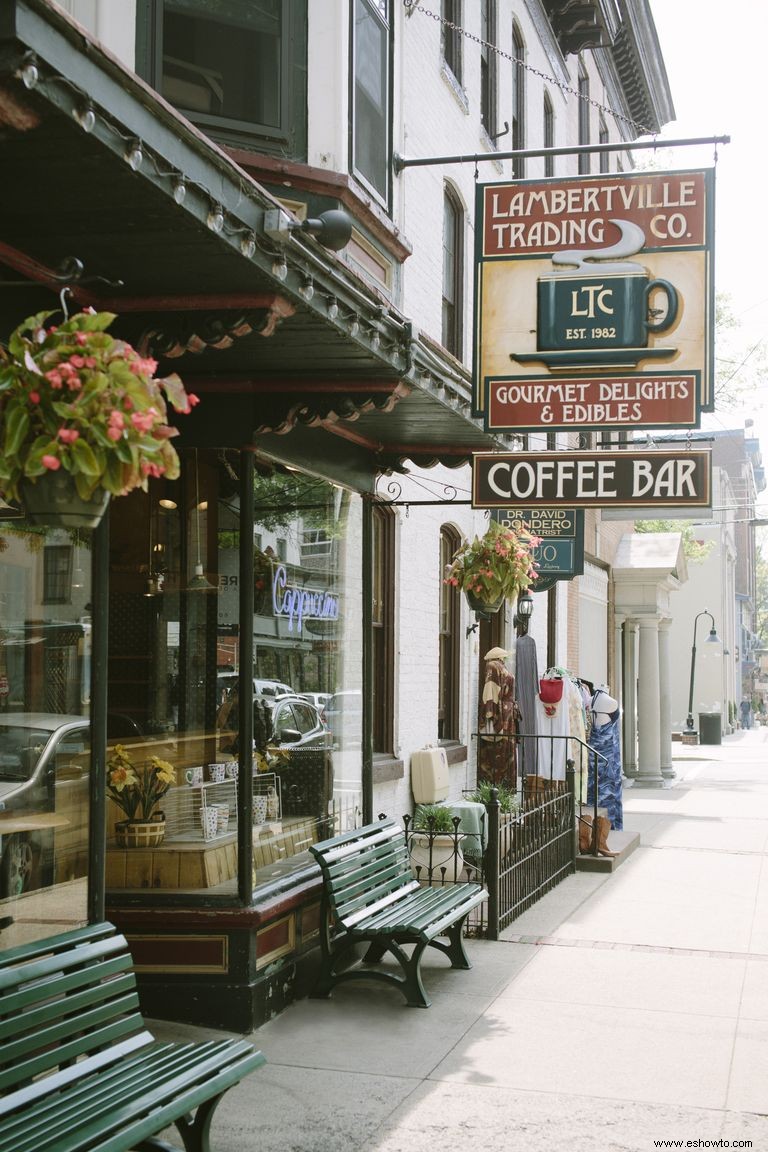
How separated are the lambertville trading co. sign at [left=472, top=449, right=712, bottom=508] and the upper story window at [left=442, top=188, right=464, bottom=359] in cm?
533

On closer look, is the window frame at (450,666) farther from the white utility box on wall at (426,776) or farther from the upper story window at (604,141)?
the upper story window at (604,141)

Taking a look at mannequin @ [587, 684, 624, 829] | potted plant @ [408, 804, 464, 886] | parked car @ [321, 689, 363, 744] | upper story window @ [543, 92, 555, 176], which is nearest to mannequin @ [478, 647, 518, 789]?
mannequin @ [587, 684, 624, 829]

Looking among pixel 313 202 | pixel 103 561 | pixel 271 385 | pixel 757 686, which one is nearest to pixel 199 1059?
pixel 103 561

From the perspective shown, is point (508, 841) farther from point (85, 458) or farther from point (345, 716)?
point (85, 458)

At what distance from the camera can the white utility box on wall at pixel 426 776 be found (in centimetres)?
1171

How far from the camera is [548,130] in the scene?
1850 cm

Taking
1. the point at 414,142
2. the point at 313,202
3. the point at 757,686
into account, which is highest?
the point at 414,142

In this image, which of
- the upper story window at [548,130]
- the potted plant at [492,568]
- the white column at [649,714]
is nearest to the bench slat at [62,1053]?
the potted plant at [492,568]

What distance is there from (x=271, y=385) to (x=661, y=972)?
440 centimetres

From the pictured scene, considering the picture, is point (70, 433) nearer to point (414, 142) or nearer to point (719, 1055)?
point (719, 1055)

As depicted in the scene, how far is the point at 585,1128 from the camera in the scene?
544 cm

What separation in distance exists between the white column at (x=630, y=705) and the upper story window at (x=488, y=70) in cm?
1094

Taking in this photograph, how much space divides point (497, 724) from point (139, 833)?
276 inches

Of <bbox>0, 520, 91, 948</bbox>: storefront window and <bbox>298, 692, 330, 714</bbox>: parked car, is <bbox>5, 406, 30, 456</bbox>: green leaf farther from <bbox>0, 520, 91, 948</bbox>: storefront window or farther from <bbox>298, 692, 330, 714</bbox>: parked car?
<bbox>298, 692, 330, 714</bbox>: parked car
